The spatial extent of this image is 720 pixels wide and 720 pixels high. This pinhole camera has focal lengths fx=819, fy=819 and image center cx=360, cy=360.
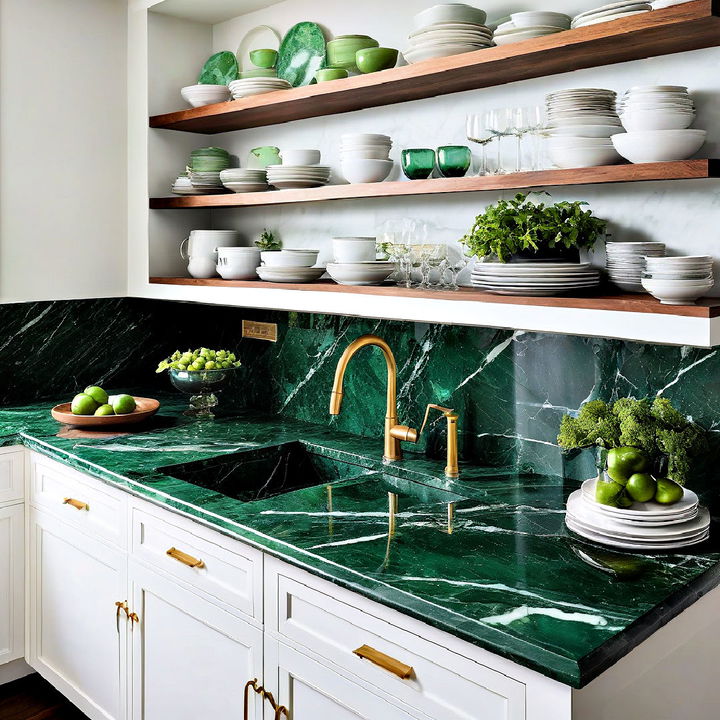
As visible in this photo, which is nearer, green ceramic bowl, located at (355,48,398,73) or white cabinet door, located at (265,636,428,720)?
white cabinet door, located at (265,636,428,720)

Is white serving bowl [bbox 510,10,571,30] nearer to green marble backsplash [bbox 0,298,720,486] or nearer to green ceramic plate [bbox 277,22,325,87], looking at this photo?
green marble backsplash [bbox 0,298,720,486]

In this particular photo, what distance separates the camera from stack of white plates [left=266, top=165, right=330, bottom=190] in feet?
8.59

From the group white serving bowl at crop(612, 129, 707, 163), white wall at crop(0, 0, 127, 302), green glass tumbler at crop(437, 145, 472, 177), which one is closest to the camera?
white serving bowl at crop(612, 129, 707, 163)

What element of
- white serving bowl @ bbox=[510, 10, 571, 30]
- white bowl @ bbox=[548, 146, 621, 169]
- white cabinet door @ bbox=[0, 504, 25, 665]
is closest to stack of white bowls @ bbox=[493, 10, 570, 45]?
white serving bowl @ bbox=[510, 10, 571, 30]

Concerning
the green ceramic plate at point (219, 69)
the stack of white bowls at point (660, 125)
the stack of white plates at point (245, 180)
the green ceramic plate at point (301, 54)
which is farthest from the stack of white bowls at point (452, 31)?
the green ceramic plate at point (219, 69)

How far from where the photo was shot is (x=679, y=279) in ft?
5.44

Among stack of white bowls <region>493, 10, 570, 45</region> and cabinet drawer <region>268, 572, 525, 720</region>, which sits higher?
stack of white bowls <region>493, 10, 570, 45</region>

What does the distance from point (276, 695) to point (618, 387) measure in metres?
1.10

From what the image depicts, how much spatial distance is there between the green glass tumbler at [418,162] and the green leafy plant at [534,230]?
321 millimetres

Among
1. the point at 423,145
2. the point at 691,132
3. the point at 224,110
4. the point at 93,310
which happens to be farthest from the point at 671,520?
the point at 93,310

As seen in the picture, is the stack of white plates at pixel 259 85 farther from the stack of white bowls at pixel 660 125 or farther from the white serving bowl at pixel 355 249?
the stack of white bowls at pixel 660 125

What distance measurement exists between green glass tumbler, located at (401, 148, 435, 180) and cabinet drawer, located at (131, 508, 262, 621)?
1.10 m

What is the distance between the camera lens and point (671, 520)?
170 cm

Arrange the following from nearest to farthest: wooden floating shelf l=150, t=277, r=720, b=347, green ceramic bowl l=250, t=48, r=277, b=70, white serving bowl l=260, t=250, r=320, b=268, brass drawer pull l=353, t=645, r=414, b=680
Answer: brass drawer pull l=353, t=645, r=414, b=680 → wooden floating shelf l=150, t=277, r=720, b=347 → white serving bowl l=260, t=250, r=320, b=268 → green ceramic bowl l=250, t=48, r=277, b=70
